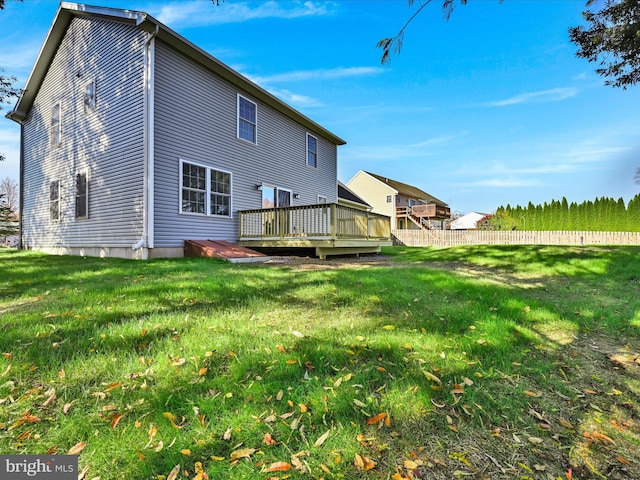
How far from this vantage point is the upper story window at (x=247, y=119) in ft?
35.4

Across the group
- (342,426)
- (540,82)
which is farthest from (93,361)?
(540,82)

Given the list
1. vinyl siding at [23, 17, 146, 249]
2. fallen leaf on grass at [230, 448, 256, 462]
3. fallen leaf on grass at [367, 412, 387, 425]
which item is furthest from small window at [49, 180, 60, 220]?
fallen leaf on grass at [367, 412, 387, 425]

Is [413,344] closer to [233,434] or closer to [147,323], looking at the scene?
[233,434]

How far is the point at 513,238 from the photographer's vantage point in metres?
20.2

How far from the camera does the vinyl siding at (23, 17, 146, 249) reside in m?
8.34

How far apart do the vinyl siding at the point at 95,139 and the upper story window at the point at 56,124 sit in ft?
0.81

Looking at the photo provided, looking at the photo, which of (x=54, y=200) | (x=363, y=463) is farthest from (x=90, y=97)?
(x=363, y=463)

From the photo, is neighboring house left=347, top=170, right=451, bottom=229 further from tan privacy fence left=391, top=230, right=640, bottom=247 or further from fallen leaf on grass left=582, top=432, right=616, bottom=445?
fallen leaf on grass left=582, top=432, right=616, bottom=445

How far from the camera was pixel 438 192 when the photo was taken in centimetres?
4503

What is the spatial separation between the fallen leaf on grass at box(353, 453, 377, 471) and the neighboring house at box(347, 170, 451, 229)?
30.6m

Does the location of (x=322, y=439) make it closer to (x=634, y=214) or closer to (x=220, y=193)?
(x=220, y=193)

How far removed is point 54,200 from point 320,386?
542 inches

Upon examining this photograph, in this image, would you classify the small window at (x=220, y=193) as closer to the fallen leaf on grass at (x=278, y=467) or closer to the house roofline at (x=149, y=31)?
the house roofline at (x=149, y=31)

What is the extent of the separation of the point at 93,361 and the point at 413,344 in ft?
8.20
